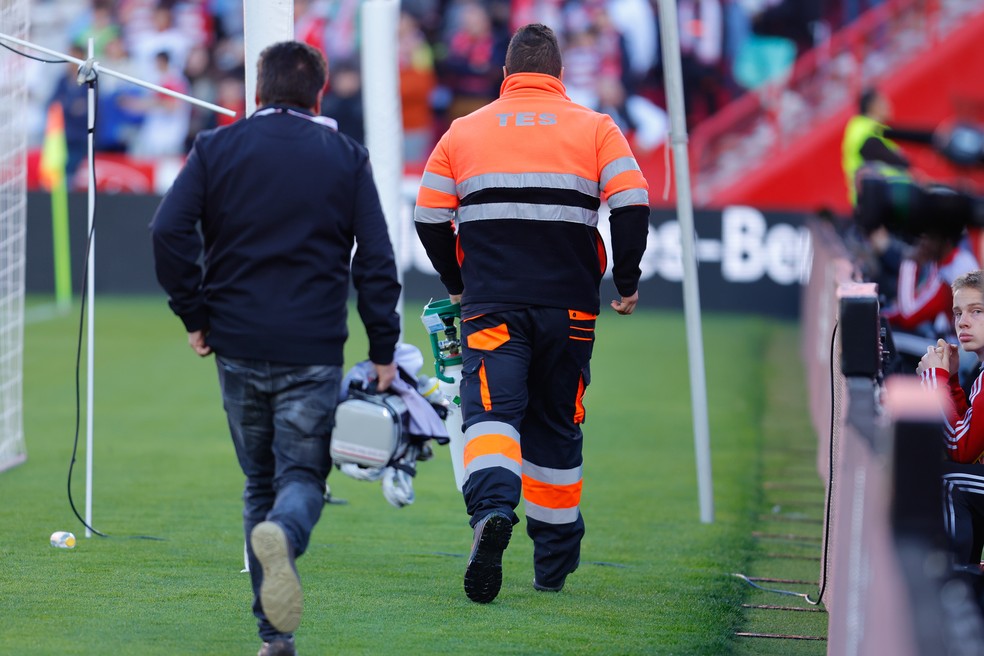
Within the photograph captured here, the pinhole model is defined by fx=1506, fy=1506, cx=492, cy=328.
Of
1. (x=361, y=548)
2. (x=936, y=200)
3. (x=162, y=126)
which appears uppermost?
(x=162, y=126)

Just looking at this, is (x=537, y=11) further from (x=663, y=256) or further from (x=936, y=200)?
(x=936, y=200)

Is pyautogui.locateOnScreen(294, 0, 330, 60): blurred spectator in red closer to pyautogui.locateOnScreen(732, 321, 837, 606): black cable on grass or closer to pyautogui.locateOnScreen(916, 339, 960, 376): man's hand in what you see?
pyautogui.locateOnScreen(732, 321, 837, 606): black cable on grass

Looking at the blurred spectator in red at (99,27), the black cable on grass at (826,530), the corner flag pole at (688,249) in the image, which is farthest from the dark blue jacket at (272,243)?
the blurred spectator in red at (99,27)

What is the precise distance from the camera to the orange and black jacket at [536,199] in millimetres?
5594

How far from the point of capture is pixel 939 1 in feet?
61.1

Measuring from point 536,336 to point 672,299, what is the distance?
11812mm

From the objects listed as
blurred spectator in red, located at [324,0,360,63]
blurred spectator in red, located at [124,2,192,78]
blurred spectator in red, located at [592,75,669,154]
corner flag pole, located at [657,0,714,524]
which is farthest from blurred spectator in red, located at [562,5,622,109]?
corner flag pole, located at [657,0,714,524]

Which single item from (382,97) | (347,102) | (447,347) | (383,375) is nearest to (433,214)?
(447,347)

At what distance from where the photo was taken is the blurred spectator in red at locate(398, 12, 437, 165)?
18625 mm

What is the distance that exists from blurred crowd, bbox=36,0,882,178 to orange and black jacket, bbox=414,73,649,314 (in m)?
12.2

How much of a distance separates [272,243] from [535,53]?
163cm

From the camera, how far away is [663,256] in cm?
1712

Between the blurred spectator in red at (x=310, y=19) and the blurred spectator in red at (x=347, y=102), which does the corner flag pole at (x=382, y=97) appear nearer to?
the blurred spectator in red at (x=347, y=102)

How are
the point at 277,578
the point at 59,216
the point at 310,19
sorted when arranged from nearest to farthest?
the point at 277,578
the point at 59,216
the point at 310,19
